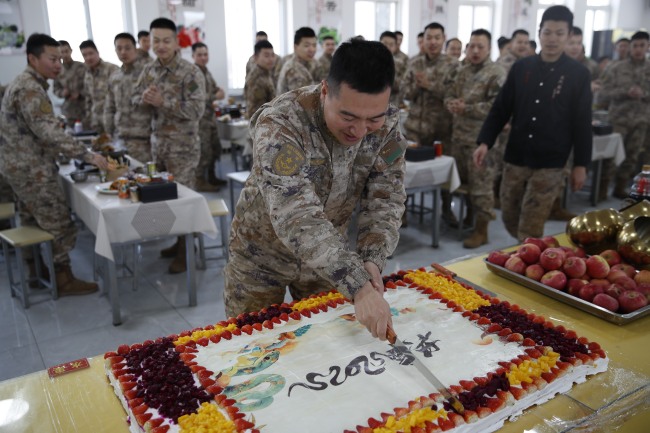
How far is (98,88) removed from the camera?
5.98 m

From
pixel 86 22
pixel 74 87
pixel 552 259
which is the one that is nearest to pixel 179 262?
pixel 552 259

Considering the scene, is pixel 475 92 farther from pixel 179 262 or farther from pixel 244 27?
pixel 244 27

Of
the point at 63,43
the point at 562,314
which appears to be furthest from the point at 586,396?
the point at 63,43

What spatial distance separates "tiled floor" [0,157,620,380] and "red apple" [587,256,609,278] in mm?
1784

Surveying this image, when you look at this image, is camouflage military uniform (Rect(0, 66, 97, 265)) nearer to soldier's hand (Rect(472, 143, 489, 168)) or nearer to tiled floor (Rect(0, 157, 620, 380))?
tiled floor (Rect(0, 157, 620, 380))

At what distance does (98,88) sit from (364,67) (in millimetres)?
5667

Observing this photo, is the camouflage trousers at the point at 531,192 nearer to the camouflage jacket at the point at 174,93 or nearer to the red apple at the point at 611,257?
the red apple at the point at 611,257

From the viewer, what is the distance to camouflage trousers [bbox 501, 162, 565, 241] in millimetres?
3018

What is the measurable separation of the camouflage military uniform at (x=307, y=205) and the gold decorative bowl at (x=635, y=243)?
2.44 ft

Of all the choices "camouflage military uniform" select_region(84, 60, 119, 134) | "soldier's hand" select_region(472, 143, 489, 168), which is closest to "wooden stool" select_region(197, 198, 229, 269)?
"soldier's hand" select_region(472, 143, 489, 168)

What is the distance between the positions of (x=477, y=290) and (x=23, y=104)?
9.64 ft

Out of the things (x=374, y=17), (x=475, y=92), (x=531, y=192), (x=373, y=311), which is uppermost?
(x=374, y=17)

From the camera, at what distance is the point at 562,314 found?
56.6 inches

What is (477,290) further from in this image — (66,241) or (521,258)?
(66,241)
